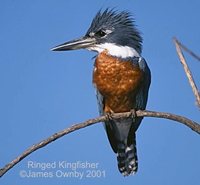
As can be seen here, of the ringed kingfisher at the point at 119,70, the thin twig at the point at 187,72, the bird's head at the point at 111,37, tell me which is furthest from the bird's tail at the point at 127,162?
the thin twig at the point at 187,72

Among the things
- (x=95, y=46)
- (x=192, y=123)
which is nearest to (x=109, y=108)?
(x=95, y=46)

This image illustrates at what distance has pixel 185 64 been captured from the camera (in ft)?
7.89

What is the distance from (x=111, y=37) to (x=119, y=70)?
1.62ft

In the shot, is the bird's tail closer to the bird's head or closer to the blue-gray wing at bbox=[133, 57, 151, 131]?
the blue-gray wing at bbox=[133, 57, 151, 131]

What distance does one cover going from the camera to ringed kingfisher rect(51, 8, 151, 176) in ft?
16.1

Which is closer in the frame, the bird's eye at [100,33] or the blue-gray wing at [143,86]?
the blue-gray wing at [143,86]

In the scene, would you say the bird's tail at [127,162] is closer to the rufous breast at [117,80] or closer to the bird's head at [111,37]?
the rufous breast at [117,80]

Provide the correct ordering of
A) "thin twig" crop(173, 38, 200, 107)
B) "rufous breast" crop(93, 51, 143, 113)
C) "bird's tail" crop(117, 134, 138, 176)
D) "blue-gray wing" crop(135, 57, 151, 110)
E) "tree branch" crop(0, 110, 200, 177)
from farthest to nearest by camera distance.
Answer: "bird's tail" crop(117, 134, 138, 176) → "blue-gray wing" crop(135, 57, 151, 110) → "rufous breast" crop(93, 51, 143, 113) → "tree branch" crop(0, 110, 200, 177) → "thin twig" crop(173, 38, 200, 107)

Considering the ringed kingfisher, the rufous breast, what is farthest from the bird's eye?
the rufous breast

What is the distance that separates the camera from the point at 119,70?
4895mm

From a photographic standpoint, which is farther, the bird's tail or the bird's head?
the bird's tail

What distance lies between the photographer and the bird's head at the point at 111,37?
16.7ft

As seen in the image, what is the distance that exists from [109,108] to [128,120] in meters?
0.40

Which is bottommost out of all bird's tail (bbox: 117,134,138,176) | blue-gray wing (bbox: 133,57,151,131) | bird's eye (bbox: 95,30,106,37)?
bird's tail (bbox: 117,134,138,176)
